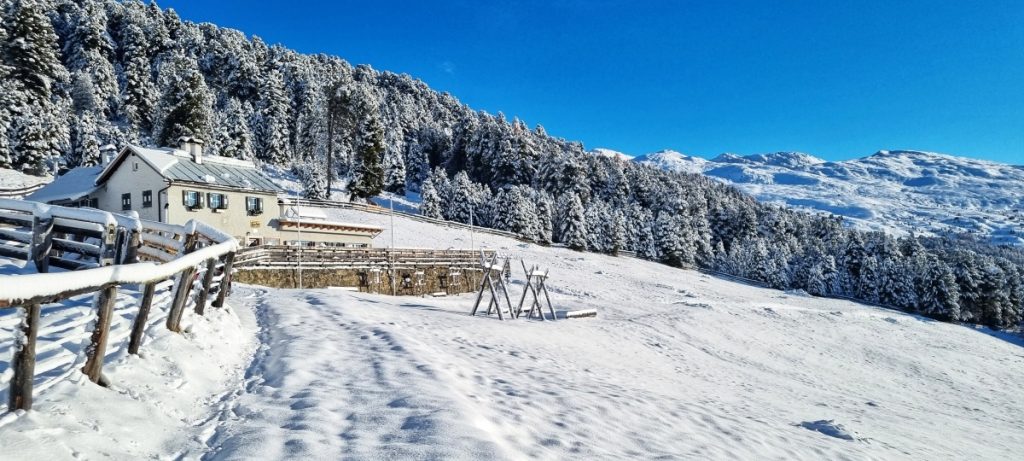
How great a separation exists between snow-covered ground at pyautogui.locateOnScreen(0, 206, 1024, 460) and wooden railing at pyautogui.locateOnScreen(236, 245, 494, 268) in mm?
9331

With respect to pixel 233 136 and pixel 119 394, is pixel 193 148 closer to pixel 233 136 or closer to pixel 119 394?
pixel 233 136

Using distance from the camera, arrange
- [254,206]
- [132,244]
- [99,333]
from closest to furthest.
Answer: [99,333] → [132,244] → [254,206]

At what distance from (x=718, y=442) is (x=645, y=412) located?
1173 mm

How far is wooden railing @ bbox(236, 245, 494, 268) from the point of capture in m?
Answer: 27.1

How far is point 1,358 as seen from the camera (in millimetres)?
4855

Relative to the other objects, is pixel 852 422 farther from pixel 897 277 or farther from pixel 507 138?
pixel 507 138

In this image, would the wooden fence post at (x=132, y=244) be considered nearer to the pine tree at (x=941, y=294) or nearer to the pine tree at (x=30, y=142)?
the pine tree at (x=30, y=142)

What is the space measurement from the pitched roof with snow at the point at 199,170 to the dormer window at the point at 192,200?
0.83 meters

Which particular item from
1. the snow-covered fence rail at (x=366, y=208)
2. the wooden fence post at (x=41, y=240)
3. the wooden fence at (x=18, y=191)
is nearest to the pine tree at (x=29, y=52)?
the wooden fence at (x=18, y=191)

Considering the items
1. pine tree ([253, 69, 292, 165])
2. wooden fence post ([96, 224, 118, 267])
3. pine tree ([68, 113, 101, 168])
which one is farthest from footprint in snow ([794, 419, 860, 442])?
pine tree ([253, 69, 292, 165])

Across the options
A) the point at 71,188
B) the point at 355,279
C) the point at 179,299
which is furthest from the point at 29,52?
the point at 179,299

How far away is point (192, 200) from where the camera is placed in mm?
33281

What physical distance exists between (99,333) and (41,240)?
8129mm

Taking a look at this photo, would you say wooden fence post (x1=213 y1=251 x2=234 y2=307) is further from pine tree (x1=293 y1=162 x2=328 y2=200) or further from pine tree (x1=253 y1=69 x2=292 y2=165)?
pine tree (x1=253 y1=69 x2=292 y2=165)
